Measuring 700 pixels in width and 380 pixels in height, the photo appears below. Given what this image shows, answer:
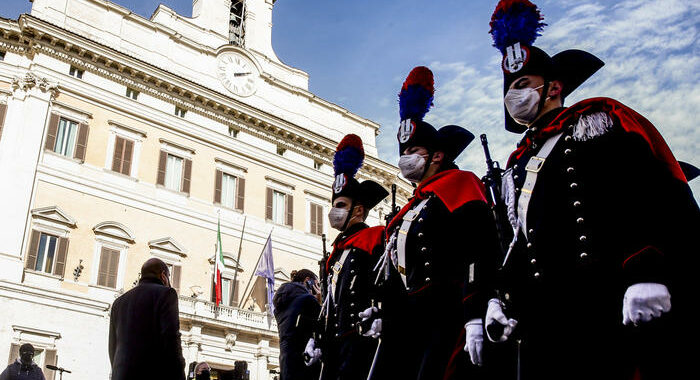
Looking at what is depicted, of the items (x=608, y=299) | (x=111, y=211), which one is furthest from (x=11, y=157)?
(x=608, y=299)

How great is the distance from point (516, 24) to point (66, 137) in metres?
20.8

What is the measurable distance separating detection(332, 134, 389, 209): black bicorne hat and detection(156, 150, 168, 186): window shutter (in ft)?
59.3

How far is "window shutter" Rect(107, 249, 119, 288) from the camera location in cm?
2138

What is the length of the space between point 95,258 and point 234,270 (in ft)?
17.2

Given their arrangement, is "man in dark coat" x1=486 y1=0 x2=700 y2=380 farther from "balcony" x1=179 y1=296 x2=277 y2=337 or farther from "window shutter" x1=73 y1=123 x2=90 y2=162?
"window shutter" x1=73 y1=123 x2=90 y2=162

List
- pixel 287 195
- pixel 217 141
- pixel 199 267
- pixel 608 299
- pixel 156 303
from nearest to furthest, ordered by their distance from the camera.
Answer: pixel 608 299, pixel 156 303, pixel 199 267, pixel 217 141, pixel 287 195

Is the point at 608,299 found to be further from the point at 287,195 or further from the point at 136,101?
the point at 287,195

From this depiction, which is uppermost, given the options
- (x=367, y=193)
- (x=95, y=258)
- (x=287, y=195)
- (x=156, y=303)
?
(x=287, y=195)

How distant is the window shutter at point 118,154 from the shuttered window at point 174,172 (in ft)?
4.94

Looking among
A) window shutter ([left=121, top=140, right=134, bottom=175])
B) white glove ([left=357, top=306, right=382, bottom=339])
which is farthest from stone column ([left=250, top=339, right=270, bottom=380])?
white glove ([left=357, top=306, right=382, bottom=339])

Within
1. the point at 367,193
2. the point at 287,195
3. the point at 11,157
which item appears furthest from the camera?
the point at 287,195

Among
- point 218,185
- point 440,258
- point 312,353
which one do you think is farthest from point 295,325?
point 218,185

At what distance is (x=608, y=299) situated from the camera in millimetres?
2795

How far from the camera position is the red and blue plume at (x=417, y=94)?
5426 mm
